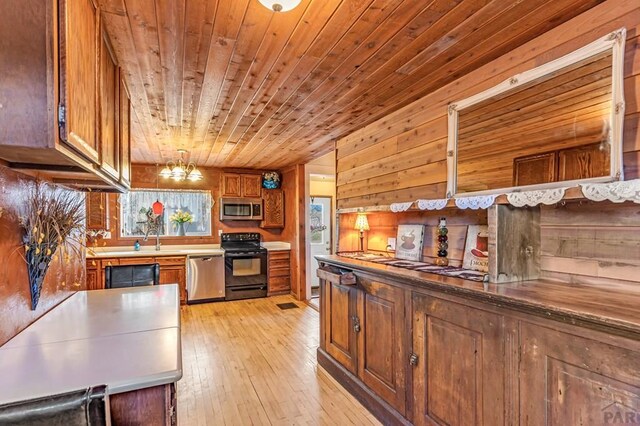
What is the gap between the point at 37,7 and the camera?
3.21 feet

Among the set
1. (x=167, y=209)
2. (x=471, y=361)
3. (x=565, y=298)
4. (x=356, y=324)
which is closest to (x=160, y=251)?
(x=167, y=209)

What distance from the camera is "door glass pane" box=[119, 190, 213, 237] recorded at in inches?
220

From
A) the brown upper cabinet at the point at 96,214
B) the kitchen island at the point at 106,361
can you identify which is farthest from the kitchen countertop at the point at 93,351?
the brown upper cabinet at the point at 96,214

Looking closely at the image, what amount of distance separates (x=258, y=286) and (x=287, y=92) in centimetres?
418

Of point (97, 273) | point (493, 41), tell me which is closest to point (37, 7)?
point (493, 41)

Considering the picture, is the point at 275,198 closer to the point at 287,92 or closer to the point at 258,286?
the point at 258,286

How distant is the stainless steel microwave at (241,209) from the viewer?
19.4 feet

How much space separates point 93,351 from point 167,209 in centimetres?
494

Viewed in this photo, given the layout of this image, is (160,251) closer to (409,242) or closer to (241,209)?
(241,209)

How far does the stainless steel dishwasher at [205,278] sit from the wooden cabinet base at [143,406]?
14.5 feet

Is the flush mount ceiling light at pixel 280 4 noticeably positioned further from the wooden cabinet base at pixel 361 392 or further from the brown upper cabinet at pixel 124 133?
the wooden cabinet base at pixel 361 392

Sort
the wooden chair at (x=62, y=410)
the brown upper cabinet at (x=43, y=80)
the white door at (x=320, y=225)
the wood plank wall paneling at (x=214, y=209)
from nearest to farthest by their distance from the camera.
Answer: the wooden chair at (x=62, y=410) → the brown upper cabinet at (x=43, y=80) → the wood plank wall paneling at (x=214, y=209) → the white door at (x=320, y=225)

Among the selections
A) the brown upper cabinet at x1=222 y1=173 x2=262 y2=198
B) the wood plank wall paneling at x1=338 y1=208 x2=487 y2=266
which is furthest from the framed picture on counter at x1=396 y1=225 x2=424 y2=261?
the brown upper cabinet at x1=222 y1=173 x2=262 y2=198

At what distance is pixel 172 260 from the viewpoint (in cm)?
530
